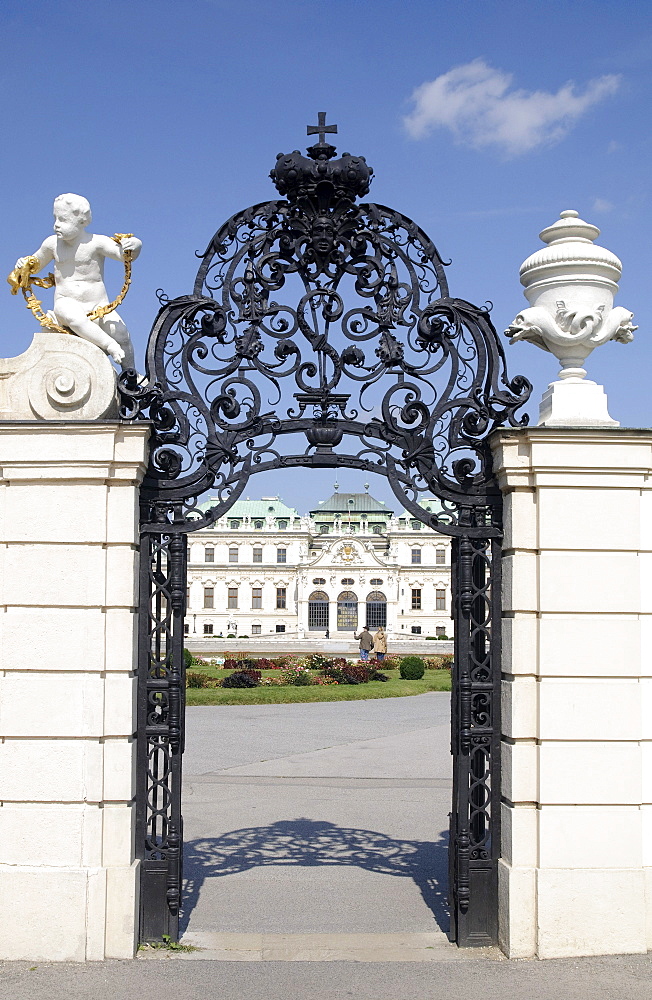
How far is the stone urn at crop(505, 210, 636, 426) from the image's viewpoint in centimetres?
657

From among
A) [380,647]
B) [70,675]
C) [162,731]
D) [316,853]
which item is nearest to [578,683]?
[162,731]

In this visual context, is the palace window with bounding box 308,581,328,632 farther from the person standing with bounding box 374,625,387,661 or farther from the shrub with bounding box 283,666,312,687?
the shrub with bounding box 283,666,312,687

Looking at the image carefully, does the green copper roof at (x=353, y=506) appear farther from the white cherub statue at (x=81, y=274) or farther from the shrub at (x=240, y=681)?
the white cherub statue at (x=81, y=274)

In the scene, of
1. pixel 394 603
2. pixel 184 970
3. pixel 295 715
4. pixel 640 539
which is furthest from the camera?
pixel 394 603

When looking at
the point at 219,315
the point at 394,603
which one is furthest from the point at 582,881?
the point at 394,603

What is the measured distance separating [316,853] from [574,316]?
525 centimetres

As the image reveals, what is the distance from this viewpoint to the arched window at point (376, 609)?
92.6m

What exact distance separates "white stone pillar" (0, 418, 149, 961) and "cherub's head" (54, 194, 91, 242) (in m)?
1.27

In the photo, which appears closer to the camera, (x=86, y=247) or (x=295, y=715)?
(x=86, y=247)

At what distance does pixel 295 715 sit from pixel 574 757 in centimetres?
1415

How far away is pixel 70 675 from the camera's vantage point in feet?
20.7

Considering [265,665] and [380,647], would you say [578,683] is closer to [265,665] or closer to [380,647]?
[265,665]

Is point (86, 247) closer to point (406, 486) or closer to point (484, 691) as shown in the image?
point (406, 486)

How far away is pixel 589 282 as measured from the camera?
660cm
